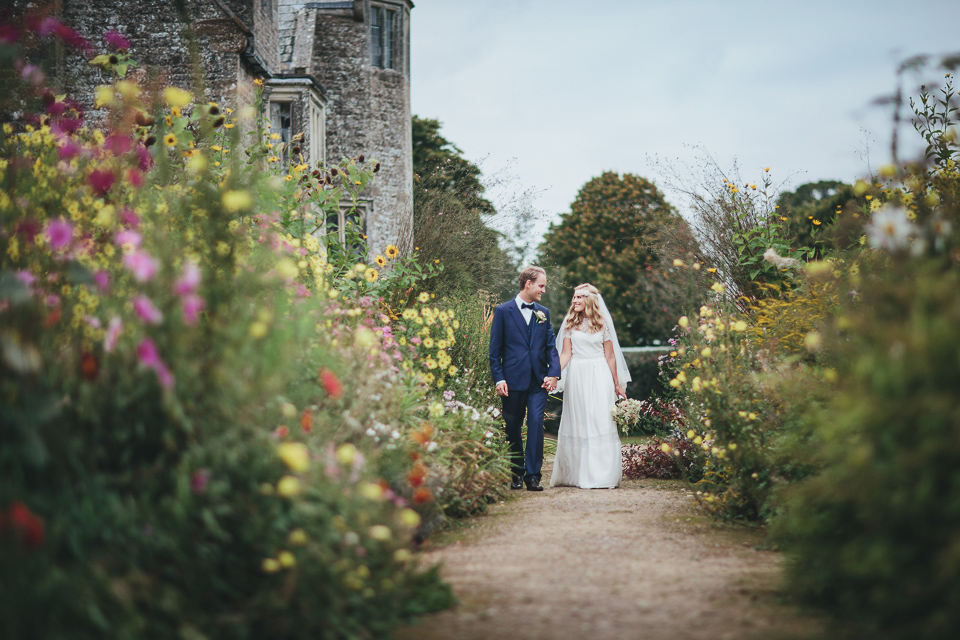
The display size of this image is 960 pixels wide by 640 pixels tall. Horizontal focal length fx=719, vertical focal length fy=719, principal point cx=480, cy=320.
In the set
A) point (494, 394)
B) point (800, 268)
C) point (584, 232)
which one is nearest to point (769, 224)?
→ point (800, 268)

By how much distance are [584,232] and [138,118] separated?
27238 mm

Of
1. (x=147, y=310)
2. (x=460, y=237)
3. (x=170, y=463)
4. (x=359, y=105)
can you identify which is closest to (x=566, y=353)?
(x=460, y=237)

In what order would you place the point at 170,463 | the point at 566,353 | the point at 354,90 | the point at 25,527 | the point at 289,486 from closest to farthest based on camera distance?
the point at 25,527 → the point at 289,486 → the point at 170,463 → the point at 566,353 → the point at 354,90

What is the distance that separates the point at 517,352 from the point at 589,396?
3.65 ft

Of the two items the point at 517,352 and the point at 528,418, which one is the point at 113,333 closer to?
the point at 517,352

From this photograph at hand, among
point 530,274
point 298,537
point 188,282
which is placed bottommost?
point 298,537

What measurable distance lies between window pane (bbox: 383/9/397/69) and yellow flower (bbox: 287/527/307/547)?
17684mm

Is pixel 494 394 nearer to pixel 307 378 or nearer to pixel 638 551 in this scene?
pixel 638 551

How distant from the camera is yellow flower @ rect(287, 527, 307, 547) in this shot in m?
2.27

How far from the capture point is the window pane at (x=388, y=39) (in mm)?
18484

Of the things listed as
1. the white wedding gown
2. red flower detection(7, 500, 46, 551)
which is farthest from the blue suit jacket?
red flower detection(7, 500, 46, 551)

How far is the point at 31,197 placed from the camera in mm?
3256

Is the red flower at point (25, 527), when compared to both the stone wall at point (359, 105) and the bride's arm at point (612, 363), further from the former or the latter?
the stone wall at point (359, 105)

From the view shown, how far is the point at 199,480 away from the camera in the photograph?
2.26 m
